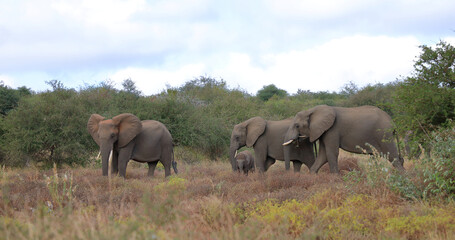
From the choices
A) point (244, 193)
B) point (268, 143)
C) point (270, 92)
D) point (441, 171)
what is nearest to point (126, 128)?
point (268, 143)

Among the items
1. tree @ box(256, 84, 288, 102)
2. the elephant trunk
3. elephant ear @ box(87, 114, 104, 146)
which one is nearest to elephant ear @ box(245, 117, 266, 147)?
the elephant trunk

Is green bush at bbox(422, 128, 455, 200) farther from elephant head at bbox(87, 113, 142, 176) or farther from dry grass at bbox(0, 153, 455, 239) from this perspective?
elephant head at bbox(87, 113, 142, 176)

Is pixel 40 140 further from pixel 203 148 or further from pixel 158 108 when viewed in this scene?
pixel 203 148

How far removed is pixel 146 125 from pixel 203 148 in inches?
367

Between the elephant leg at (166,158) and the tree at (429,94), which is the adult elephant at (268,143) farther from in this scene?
the tree at (429,94)

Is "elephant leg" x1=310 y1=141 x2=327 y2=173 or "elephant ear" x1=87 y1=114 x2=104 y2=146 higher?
"elephant ear" x1=87 y1=114 x2=104 y2=146

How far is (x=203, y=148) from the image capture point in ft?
78.8

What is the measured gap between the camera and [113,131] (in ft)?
43.1

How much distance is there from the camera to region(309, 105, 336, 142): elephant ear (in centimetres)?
1275

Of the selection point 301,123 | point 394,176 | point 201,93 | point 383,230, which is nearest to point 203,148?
point 301,123

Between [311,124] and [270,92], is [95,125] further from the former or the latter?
[270,92]

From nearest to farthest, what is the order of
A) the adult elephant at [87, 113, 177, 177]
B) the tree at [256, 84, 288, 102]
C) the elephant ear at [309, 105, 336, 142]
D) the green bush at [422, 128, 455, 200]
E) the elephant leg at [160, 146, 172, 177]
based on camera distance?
the green bush at [422, 128, 455, 200], the elephant ear at [309, 105, 336, 142], the adult elephant at [87, 113, 177, 177], the elephant leg at [160, 146, 172, 177], the tree at [256, 84, 288, 102]

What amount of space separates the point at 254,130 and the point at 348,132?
10.9ft

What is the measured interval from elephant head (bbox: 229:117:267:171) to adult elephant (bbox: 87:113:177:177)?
81.6 inches
